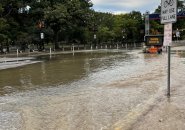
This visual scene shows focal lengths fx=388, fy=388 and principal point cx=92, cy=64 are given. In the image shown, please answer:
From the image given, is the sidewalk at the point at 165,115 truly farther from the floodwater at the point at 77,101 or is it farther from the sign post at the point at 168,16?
the sign post at the point at 168,16

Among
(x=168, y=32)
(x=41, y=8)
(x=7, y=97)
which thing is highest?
(x=41, y=8)

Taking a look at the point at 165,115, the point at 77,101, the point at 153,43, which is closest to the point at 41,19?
the point at 153,43

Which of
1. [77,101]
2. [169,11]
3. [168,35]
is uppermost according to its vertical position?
[169,11]

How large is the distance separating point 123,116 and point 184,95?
3629 mm

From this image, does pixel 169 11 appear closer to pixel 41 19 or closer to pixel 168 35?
pixel 168 35

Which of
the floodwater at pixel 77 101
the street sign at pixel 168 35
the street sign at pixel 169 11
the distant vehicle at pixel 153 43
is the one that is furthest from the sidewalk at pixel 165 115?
the distant vehicle at pixel 153 43

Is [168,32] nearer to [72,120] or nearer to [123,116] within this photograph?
[123,116]

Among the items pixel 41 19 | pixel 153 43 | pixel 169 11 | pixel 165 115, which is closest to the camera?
pixel 165 115

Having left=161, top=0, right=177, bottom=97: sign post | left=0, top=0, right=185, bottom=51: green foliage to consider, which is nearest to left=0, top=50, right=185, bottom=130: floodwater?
left=161, top=0, right=177, bottom=97: sign post

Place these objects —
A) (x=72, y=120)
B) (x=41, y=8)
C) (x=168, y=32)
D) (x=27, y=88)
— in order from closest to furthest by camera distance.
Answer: (x=72, y=120)
(x=168, y=32)
(x=27, y=88)
(x=41, y=8)

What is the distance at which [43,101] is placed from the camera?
12.2 m

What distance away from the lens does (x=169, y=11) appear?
11.9 m

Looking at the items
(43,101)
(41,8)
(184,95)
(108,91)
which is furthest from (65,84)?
(41,8)

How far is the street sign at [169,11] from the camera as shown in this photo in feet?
38.3
